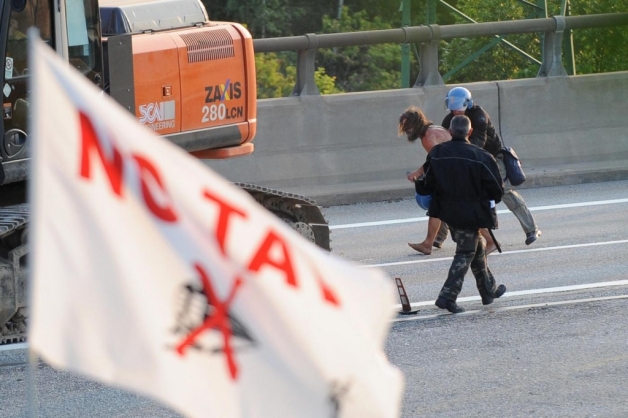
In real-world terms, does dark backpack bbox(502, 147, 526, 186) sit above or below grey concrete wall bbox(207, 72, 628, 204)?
above

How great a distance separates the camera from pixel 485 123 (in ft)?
35.0

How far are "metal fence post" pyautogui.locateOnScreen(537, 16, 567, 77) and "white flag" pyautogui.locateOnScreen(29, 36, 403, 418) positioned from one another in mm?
12968

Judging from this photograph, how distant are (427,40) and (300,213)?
5.40 metres

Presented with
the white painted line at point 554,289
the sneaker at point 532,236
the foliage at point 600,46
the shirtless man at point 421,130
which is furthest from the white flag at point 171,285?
the foliage at point 600,46

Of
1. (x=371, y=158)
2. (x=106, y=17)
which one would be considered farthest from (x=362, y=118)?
(x=106, y=17)

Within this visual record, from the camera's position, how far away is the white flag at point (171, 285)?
3.34 metres

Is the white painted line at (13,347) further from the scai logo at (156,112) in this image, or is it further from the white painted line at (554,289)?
the white painted line at (554,289)

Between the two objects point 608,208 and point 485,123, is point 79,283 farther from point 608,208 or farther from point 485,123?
point 608,208

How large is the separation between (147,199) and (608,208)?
10652 millimetres

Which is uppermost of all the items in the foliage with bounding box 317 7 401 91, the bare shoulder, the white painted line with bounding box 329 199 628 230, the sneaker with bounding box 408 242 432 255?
the bare shoulder

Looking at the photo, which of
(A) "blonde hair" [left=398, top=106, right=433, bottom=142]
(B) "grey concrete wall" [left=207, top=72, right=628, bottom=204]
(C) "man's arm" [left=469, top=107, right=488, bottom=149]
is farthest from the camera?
(B) "grey concrete wall" [left=207, top=72, right=628, bottom=204]

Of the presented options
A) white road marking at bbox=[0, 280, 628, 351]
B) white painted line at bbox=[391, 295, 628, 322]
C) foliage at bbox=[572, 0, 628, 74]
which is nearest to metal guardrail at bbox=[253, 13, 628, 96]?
foliage at bbox=[572, 0, 628, 74]

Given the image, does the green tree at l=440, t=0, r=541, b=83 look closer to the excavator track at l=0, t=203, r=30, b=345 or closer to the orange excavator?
the orange excavator

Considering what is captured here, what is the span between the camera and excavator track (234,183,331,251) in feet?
34.4
